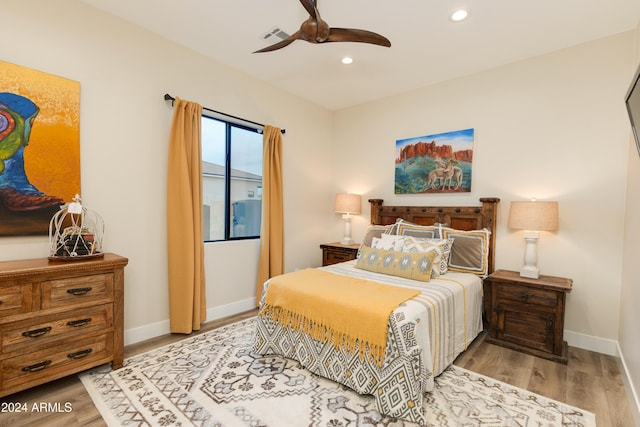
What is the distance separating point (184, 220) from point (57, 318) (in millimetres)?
1178

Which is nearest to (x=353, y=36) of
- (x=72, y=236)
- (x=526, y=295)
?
(x=72, y=236)

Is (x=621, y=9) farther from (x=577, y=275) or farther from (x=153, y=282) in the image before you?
(x=153, y=282)

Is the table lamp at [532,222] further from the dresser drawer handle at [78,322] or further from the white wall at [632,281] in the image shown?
the dresser drawer handle at [78,322]

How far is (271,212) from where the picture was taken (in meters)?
3.72

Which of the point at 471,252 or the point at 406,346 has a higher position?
the point at 471,252

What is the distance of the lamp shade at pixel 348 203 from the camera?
163 inches

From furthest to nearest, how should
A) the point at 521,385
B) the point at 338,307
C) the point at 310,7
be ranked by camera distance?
the point at 521,385
the point at 338,307
the point at 310,7

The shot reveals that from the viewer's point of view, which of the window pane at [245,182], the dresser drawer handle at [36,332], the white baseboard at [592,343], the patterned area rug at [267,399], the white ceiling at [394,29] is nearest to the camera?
the patterned area rug at [267,399]

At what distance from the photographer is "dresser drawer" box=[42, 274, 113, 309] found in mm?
1931

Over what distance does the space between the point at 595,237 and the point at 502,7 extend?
6.90 feet

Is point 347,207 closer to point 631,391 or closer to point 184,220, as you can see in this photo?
point 184,220

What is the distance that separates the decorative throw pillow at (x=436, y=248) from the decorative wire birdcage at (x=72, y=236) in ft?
8.44

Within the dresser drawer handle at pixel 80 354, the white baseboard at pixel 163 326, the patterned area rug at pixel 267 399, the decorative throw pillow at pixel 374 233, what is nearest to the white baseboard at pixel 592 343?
the patterned area rug at pixel 267 399

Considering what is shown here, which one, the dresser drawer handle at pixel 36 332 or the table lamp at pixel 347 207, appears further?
the table lamp at pixel 347 207
